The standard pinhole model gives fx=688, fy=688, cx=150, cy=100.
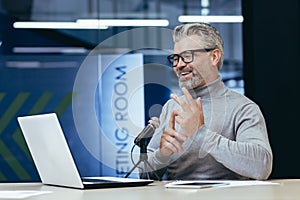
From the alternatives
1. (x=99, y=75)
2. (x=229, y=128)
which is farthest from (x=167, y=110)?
(x=99, y=75)

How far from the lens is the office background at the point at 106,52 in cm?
528

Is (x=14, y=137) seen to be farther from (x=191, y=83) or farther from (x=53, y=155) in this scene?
(x=53, y=155)

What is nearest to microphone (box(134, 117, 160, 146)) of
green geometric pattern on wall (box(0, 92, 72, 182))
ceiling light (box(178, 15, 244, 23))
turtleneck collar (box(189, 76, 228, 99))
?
turtleneck collar (box(189, 76, 228, 99))

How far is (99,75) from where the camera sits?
17.6ft

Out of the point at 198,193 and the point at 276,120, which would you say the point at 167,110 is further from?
the point at 276,120

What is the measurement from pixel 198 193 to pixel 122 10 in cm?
A: 388

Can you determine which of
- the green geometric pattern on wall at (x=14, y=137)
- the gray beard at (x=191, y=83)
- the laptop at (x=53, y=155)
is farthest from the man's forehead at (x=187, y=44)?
the green geometric pattern on wall at (x=14, y=137)

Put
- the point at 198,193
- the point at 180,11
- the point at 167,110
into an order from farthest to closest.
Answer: the point at 180,11, the point at 167,110, the point at 198,193

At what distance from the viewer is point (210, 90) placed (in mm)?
2775

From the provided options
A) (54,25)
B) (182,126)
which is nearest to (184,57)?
(182,126)

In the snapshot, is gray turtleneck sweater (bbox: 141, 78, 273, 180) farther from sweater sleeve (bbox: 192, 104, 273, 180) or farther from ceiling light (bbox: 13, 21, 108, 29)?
ceiling light (bbox: 13, 21, 108, 29)

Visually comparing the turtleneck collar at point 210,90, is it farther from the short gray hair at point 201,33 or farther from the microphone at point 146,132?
the microphone at point 146,132

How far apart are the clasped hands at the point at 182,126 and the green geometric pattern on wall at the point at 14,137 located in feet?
9.60

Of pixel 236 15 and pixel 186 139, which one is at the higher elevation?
pixel 236 15
